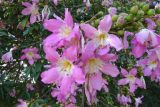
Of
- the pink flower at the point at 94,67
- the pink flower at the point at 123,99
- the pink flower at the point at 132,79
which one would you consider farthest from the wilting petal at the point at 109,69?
the pink flower at the point at 123,99

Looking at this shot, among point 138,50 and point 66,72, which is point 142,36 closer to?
point 138,50

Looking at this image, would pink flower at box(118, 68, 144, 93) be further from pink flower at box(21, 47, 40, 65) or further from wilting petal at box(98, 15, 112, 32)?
wilting petal at box(98, 15, 112, 32)

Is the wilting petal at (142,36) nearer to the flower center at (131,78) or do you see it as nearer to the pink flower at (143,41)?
the pink flower at (143,41)

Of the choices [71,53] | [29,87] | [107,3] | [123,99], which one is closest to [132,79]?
[123,99]

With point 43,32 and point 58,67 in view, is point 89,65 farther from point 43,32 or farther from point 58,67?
point 43,32

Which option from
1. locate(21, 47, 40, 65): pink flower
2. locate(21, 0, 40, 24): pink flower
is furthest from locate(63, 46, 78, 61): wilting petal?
locate(21, 47, 40, 65): pink flower
